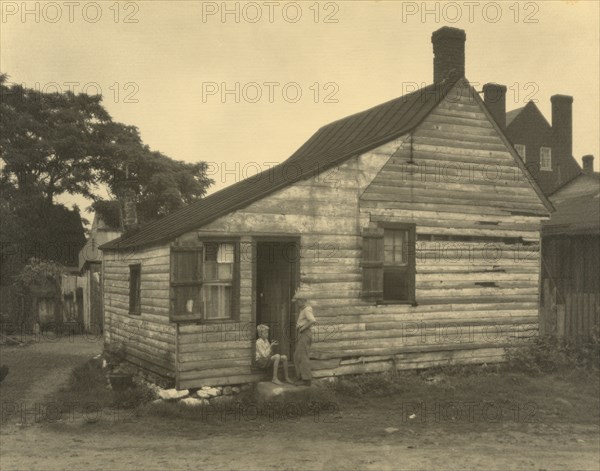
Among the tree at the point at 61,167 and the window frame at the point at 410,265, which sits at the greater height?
the tree at the point at 61,167

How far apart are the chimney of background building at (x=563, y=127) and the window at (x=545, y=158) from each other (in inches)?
24.0

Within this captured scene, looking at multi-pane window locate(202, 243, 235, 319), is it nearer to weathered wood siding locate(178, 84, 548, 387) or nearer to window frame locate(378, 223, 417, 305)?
weathered wood siding locate(178, 84, 548, 387)

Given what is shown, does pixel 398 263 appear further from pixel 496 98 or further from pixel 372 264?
pixel 496 98

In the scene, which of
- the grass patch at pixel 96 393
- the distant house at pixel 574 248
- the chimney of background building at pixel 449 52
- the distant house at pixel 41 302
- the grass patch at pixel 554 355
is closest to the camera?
the grass patch at pixel 96 393

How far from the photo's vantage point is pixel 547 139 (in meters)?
43.1

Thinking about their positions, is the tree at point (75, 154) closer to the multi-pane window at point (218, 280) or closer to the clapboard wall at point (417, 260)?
the clapboard wall at point (417, 260)

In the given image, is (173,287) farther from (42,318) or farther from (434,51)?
(42,318)

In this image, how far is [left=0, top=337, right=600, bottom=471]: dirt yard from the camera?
30.7 feet

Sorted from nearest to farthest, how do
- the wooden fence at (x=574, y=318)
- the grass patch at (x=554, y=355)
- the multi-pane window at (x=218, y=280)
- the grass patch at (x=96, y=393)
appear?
the multi-pane window at (x=218, y=280) < the grass patch at (x=96, y=393) < the grass patch at (x=554, y=355) < the wooden fence at (x=574, y=318)

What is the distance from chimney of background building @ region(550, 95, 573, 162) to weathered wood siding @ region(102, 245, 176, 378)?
3280cm

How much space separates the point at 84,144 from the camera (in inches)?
1401

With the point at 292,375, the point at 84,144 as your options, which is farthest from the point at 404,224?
the point at 84,144

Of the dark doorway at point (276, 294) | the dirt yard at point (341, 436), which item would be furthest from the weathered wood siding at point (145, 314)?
the dark doorway at point (276, 294)

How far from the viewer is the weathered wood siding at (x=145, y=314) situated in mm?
13711
